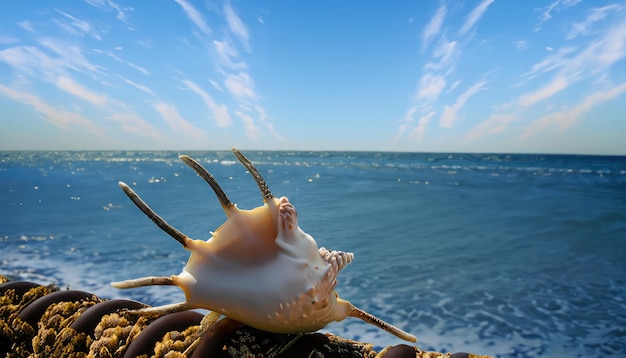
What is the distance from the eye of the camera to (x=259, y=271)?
2.82 ft

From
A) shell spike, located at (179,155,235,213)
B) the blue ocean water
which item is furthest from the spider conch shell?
the blue ocean water

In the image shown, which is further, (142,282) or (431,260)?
(431,260)

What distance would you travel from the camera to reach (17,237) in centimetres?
641

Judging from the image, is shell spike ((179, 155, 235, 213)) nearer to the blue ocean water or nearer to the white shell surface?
the white shell surface

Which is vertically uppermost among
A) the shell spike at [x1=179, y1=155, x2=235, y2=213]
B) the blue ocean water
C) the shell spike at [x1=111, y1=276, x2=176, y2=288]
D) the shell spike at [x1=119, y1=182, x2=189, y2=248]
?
the shell spike at [x1=179, y1=155, x2=235, y2=213]

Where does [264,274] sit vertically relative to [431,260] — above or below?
above

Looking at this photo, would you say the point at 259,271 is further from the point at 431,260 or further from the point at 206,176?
the point at 431,260

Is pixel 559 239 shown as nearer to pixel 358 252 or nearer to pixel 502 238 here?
pixel 502 238

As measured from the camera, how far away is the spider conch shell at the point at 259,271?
0.84 meters

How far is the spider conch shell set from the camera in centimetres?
84

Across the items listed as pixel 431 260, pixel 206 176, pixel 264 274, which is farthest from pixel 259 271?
pixel 431 260

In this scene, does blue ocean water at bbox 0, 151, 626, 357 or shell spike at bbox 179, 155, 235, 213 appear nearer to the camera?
shell spike at bbox 179, 155, 235, 213

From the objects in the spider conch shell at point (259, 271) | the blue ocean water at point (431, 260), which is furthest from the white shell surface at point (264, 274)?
the blue ocean water at point (431, 260)

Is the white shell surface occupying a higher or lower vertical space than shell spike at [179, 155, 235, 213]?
lower
